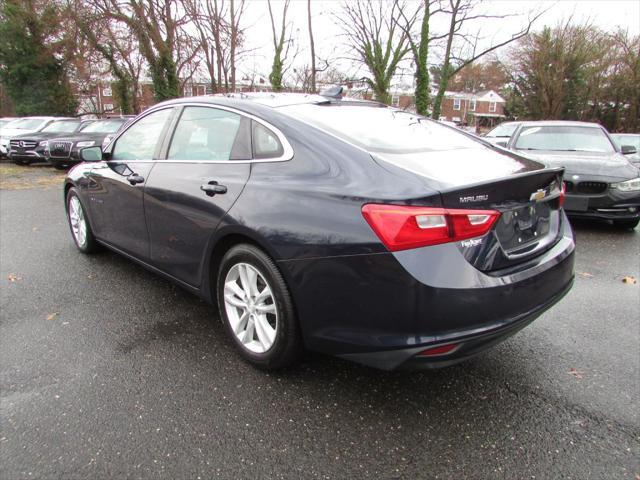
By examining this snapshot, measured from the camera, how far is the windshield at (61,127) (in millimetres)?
15778

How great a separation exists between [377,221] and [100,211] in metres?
3.11

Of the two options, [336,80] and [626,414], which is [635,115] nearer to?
[336,80]

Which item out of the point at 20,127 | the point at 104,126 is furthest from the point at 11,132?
the point at 104,126

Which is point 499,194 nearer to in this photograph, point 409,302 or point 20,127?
point 409,302

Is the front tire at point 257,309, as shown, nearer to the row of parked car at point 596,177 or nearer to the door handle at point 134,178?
the door handle at point 134,178

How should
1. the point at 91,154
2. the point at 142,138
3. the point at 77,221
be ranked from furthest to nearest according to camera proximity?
1. the point at 77,221
2. the point at 91,154
3. the point at 142,138

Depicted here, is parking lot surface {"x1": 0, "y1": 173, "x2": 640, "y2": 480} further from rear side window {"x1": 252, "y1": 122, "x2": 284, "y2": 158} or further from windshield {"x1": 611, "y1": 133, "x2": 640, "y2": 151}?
windshield {"x1": 611, "y1": 133, "x2": 640, "y2": 151}

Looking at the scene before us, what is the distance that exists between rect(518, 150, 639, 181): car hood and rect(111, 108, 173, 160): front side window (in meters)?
4.46

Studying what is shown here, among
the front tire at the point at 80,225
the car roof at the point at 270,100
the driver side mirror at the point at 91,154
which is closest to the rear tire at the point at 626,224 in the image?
the car roof at the point at 270,100

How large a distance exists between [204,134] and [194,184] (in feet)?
1.37

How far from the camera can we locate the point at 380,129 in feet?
8.73

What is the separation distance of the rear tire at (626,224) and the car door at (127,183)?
607cm

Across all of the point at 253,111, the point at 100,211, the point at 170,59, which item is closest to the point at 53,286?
the point at 100,211

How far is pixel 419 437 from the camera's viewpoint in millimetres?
2125
